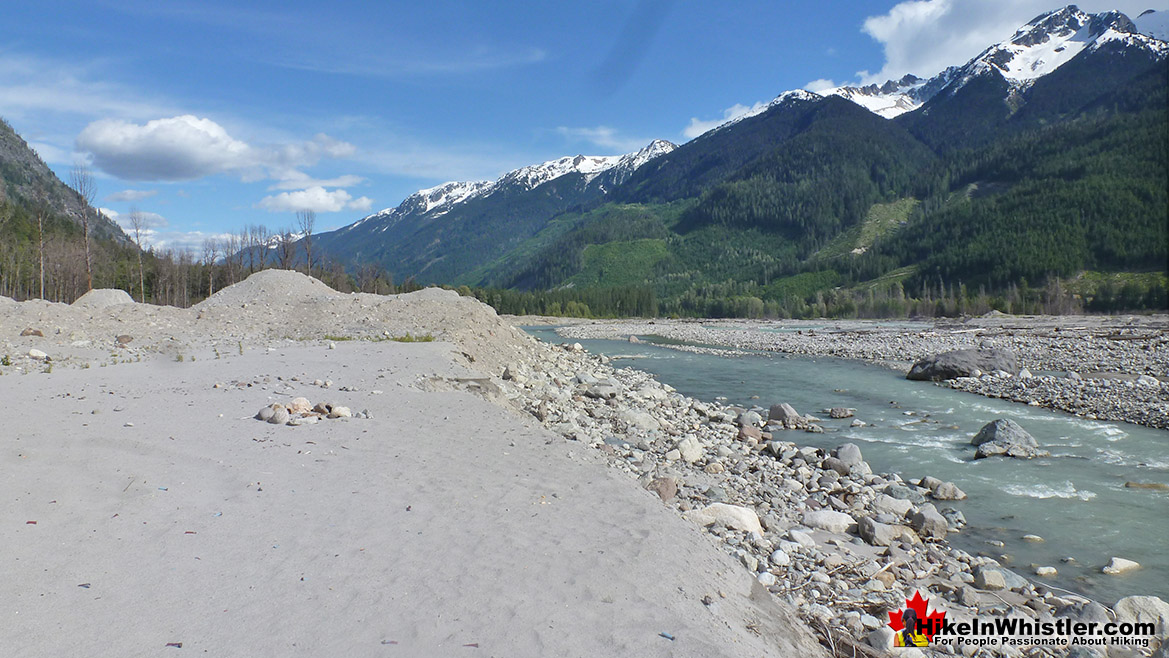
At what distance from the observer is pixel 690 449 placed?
12672 millimetres

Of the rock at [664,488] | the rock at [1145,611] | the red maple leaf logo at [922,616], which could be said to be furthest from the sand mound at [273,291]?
the rock at [1145,611]

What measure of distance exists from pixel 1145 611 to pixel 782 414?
1165 centimetres

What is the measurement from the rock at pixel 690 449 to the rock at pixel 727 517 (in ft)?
13.0

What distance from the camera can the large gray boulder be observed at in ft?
90.5

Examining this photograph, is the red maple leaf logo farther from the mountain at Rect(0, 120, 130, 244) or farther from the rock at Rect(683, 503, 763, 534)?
the mountain at Rect(0, 120, 130, 244)

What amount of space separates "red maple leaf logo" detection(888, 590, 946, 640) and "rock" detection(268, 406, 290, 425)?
32.1 feet

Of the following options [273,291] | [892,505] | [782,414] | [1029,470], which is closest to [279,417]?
[892,505]

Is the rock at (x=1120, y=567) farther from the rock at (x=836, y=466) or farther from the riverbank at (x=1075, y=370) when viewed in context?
the riverbank at (x=1075, y=370)

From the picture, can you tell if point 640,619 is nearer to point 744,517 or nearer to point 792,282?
point 744,517

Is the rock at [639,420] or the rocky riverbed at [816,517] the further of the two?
the rock at [639,420]

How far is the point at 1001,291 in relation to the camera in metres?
135

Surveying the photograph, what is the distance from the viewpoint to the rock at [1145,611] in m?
6.17

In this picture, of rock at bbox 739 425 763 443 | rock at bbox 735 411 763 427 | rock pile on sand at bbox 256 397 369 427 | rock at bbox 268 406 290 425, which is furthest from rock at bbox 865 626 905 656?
rock at bbox 735 411 763 427

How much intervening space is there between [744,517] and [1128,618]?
4.23 metres
